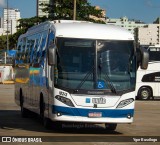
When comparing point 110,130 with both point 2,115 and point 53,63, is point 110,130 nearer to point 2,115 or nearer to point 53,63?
point 53,63

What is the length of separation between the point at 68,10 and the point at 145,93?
3688 cm

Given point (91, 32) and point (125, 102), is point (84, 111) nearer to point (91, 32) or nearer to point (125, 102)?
point (125, 102)

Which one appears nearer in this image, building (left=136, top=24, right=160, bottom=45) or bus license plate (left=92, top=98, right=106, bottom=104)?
bus license plate (left=92, top=98, right=106, bottom=104)

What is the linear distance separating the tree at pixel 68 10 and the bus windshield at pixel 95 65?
58934 mm

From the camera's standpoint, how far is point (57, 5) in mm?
77875

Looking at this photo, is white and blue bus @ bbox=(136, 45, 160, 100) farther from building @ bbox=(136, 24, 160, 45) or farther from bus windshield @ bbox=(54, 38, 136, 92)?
building @ bbox=(136, 24, 160, 45)

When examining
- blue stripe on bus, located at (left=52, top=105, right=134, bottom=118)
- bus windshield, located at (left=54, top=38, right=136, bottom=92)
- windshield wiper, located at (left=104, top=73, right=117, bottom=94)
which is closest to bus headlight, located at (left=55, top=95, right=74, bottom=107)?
blue stripe on bus, located at (left=52, top=105, right=134, bottom=118)

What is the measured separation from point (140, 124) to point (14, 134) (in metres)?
5.77

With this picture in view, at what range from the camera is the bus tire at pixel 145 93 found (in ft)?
131

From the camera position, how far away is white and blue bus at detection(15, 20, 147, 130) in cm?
1570

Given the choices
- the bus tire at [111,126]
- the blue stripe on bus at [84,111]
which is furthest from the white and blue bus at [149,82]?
the blue stripe on bus at [84,111]

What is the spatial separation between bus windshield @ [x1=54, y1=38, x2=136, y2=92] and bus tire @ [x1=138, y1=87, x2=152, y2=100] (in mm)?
23595

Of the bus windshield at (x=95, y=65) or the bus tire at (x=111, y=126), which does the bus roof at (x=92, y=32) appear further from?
the bus tire at (x=111, y=126)

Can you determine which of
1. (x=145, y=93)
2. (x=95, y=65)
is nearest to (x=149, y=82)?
(x=145, y=93)
